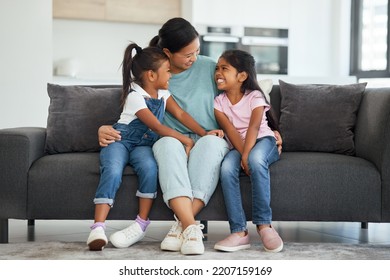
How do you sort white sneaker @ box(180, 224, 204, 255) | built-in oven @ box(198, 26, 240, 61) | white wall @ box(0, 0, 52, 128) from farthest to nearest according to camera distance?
built-in oven @ box(198, 26, 240, 61) → white wall @ box(0, 0, 52, 128) → white sneaker @ box(180, 224, 204, 255)

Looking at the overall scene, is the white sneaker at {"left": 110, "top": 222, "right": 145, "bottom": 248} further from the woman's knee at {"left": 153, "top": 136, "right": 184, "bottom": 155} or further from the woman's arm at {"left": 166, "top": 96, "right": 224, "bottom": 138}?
the woman's arm at {"left": 166, "top": 96, "right": 224, "bottom": 138}

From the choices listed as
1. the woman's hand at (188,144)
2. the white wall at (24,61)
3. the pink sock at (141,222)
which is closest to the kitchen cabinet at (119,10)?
the white wall at (24,61)

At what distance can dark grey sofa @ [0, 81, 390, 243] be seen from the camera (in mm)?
2717

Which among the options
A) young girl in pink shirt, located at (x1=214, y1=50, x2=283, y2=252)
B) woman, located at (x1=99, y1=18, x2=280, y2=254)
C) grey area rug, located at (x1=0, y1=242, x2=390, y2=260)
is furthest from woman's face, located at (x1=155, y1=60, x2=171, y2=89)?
grey area rug, located at (x1=0, y1=242, x2=390, y2=260)

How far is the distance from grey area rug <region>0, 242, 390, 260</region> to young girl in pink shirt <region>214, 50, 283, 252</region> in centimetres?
8

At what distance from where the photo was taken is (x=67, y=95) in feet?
10.5

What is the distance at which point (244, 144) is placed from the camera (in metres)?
2.69

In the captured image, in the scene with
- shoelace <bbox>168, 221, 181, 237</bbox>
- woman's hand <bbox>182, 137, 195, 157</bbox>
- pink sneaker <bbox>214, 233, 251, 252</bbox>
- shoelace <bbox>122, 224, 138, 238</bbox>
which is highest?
woman's hand <bbox>182, 137, 195, 157</bbox>

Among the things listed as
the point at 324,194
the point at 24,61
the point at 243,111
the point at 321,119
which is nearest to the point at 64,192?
the point at 243,111

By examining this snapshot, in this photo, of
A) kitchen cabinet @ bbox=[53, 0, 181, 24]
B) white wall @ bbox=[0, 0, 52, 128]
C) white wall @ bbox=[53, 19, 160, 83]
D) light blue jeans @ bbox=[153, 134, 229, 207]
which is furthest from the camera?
white wall @ bbox=[53, 19, 160, 83]

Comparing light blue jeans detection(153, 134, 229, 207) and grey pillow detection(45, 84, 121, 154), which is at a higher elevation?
grey pillow detection(45, 84, 121, 154)

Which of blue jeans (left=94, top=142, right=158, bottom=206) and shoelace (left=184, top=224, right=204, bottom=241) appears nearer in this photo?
shoelace (left=184, top=224, right=204, bottom=241)

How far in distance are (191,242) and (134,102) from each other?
69cm
